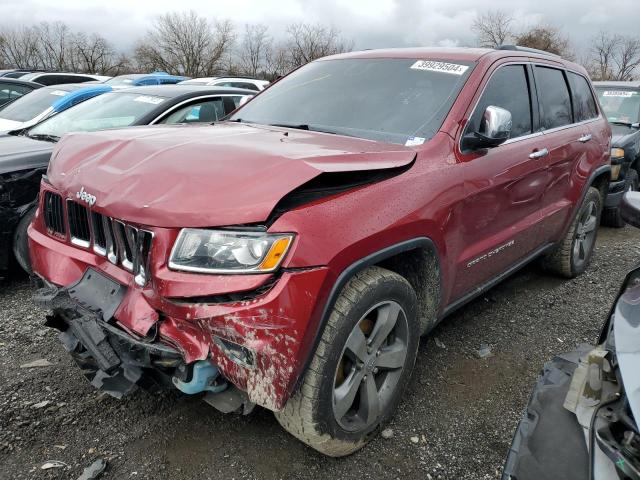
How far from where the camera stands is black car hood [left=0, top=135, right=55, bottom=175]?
363 centimetres

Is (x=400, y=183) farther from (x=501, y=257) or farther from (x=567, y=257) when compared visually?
(x=567, y=257)

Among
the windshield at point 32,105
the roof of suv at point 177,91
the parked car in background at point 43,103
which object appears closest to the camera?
the roof of suv at point 177,91

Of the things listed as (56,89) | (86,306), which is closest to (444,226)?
(86,306)

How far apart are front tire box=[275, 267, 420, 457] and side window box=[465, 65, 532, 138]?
3.69 feet

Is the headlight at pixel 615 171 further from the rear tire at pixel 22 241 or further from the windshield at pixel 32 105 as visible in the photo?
the windshield at pixel 32 105

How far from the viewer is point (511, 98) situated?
3.19 meters

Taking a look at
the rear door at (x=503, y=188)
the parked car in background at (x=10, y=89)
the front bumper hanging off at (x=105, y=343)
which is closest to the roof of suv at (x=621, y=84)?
the rear door at (x=503, y=188)

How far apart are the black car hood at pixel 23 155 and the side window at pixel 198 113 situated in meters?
1.08

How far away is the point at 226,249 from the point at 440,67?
1.87m

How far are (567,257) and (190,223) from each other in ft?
11.9

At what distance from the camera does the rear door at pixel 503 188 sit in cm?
270

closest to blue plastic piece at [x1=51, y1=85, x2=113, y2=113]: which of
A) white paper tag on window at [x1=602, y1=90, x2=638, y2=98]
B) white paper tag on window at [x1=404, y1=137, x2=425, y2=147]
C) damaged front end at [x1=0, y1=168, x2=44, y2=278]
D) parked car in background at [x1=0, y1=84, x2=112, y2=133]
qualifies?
parked car in background at [x1=0, y1=84, x2=112, y2=133]

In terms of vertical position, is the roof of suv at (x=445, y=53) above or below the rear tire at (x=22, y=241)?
above

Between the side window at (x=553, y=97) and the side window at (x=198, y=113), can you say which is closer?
the side window at (x=553, y=97)
